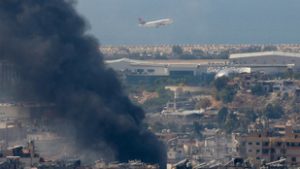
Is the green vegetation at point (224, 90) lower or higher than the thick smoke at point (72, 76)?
lower

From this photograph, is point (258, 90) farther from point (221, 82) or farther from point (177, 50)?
point (177, 50)

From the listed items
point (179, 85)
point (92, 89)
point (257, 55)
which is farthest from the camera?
point (257, 55)

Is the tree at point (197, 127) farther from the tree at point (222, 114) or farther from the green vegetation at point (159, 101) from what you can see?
the green vegetation at point (159, 101)

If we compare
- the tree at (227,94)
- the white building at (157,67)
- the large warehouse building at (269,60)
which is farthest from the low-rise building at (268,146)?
the large warehouse building at (269,60)

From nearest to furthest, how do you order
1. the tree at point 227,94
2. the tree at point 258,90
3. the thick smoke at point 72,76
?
the thick smoke at point 72,76, the tree at point 227,94, the tree at point 258,90

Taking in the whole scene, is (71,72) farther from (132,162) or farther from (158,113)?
(158,113)

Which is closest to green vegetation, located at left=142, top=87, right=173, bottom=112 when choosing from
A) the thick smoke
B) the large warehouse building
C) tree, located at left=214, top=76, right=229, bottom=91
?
tree, located at left=214, top=76, right=229, bottom=91

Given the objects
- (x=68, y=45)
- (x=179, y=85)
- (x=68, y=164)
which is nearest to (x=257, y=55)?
(x=179, y=85)

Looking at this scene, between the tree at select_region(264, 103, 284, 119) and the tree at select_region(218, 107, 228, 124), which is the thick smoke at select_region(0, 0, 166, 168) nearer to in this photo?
the tree at select_region(218, 107, 228, 124)
